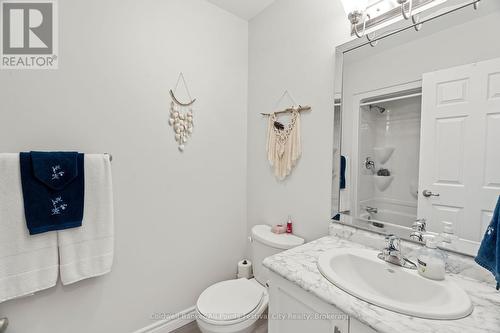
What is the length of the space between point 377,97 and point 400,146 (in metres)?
0.29

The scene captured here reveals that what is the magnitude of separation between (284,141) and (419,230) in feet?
3.06

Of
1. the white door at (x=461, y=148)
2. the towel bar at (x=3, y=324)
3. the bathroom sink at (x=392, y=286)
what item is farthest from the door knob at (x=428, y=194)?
the towel bar at (x=3, y=324)

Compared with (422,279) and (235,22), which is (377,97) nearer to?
(422,279)

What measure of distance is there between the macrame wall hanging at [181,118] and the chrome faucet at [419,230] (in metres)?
1.43

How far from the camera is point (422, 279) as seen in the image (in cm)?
85

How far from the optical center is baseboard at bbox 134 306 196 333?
1.49 metres

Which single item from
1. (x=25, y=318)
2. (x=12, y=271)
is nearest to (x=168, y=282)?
(x=25, y=318)

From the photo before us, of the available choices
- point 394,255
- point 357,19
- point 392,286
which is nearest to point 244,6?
point 357,19

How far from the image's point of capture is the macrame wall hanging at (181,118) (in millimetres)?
1523

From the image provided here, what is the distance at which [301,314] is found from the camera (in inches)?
34.5

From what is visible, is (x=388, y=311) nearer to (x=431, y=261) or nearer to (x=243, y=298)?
(x=431, y=261)

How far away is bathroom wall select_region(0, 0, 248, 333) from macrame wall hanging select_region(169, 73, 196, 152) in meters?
0.04

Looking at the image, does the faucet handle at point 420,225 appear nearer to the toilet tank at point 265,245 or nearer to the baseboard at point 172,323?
the toilet tank at point 265,245

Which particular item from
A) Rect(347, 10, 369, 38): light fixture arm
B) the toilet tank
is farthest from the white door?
the toilet tank
